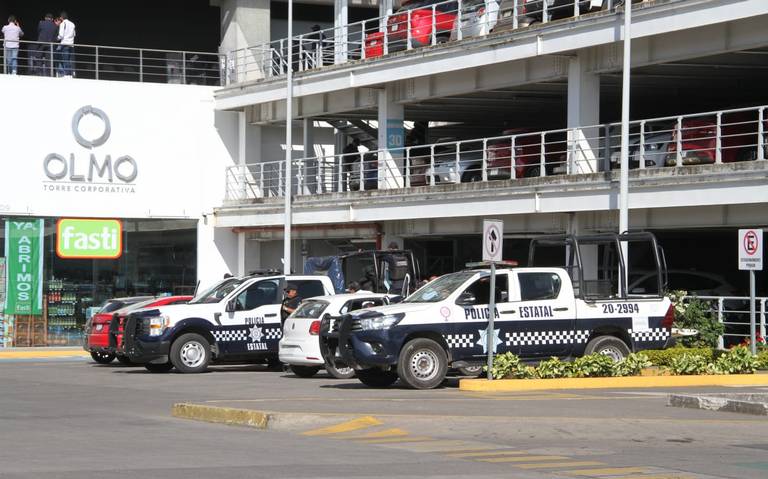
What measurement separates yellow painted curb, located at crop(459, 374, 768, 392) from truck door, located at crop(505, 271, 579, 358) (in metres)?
0.91

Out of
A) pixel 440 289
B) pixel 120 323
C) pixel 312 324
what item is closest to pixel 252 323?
pixel 312 324

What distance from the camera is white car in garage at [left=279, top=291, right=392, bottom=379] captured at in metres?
24.2

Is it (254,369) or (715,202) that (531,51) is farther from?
(254,369)

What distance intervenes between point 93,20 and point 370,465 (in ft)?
139

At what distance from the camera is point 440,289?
22.0 metres

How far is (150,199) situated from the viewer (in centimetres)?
4353

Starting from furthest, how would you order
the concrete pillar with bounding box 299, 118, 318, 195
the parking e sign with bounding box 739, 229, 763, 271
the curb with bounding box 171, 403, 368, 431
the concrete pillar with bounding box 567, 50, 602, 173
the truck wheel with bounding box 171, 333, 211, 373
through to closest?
the concrete pillar with bounding box 299, 118, 318, 195, the concrete pillar with bounding box 567, 50, 602, 173, the truck wheel with bounding box 171, 333, 211, 373, the parking e sign with bounding box 739, 229, 763, 271, the curb with bounding box 171, 403, 368, 431

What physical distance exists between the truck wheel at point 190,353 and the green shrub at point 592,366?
8.50 meters

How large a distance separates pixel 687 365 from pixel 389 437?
9.52m

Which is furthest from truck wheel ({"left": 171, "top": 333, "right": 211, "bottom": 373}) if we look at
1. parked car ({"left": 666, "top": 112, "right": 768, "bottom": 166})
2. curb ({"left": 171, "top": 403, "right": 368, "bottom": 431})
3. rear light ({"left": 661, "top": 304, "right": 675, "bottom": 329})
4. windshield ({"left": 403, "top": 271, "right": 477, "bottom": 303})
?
parked car ({"left": 666, "top": 112, "right": 768, "bottom": 166})

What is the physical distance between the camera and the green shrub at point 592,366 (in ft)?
70.7

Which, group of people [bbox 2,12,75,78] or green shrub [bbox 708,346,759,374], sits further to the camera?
group of people [bbox 2,12,75,78]

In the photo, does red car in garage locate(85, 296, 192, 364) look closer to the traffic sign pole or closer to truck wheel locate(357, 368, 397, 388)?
truck wheel locate(357, 368, 397, 388)

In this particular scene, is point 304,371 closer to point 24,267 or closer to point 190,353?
point 190,353
